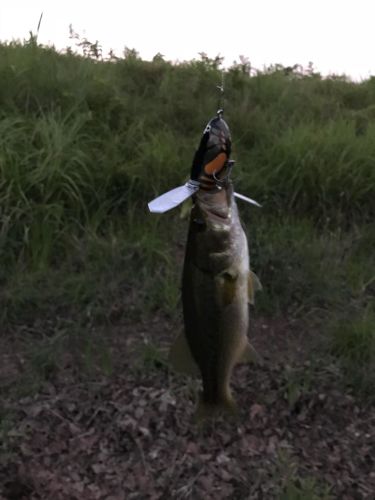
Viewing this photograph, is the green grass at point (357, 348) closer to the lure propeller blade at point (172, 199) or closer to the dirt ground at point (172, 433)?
the dirt ground at point (172, 433)

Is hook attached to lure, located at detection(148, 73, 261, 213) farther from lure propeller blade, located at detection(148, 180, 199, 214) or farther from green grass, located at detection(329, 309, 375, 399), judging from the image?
green grass, located at detection(329, 309, 375, 399)

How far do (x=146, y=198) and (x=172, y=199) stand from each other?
304cm

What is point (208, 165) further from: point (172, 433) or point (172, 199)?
point (172, 433)

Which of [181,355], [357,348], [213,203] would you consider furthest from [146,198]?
[213,203]

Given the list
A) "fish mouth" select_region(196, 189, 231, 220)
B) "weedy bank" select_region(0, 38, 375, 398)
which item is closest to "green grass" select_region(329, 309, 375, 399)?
"weedy bank" select_region(0, 38, 375, 398)

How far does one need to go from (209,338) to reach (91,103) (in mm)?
3639

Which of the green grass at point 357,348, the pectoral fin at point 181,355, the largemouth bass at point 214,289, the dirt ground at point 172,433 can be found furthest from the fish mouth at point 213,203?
the green grass at point 357,348

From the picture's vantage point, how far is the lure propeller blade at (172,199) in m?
1.98

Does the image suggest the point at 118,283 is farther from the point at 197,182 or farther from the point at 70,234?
the point at 197,182

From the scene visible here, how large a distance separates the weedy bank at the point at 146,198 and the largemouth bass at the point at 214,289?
201cm

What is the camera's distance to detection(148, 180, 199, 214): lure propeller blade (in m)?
1.98

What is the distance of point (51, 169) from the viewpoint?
191 inches

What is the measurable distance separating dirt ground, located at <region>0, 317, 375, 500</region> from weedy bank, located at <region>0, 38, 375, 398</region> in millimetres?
252

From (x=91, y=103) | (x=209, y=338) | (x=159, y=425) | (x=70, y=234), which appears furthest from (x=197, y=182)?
(x=91, y=103)
